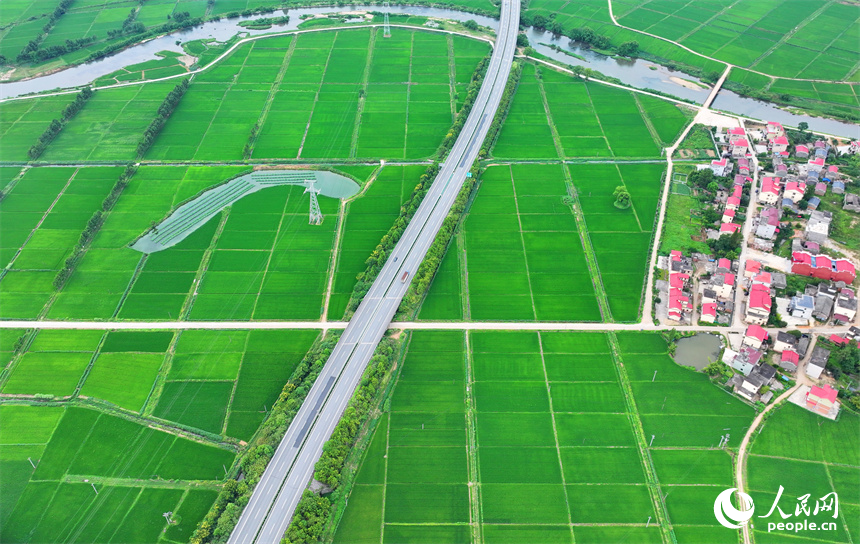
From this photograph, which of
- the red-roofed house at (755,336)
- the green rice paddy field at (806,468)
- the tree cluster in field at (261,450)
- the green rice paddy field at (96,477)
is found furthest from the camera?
the red-roofed house at (755,336)

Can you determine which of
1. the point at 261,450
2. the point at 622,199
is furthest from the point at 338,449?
the point at 622,199

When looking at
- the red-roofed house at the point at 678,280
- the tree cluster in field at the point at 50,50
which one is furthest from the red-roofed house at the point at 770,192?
the tree cluster in field at the point at 50,50

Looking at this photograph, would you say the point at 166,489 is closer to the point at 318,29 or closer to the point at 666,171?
the point at 666,171

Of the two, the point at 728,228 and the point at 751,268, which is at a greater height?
the point at 728,228

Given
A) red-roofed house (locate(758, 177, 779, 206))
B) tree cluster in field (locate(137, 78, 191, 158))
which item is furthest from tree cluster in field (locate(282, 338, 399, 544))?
tree cluster in field (locate(137, 78, 191, 158))

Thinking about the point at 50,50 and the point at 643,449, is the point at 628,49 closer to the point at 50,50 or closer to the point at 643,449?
the point at 643,449

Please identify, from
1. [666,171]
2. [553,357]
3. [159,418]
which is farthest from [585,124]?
[159,418]

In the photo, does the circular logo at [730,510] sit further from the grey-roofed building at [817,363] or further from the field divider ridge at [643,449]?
the grey-roofed building at [817,363]
